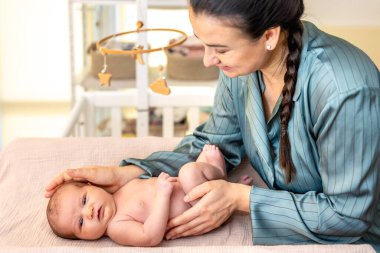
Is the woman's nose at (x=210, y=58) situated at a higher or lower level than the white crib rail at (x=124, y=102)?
higher

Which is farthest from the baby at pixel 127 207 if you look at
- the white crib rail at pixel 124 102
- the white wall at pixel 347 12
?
the white wall at pixel 347 12

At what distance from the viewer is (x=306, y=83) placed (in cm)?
143

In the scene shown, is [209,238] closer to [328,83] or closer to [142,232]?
[142,232]

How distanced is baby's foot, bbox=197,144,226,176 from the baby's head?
0.92ft

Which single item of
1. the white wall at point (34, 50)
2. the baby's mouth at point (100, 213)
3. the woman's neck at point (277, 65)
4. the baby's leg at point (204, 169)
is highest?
the woman's neck at point (277, 65)

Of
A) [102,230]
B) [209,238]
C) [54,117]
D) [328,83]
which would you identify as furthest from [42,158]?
[54,117]

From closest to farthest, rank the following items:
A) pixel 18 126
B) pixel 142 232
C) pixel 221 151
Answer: pixel 142 232
pixel 221 151
pixel 18 126

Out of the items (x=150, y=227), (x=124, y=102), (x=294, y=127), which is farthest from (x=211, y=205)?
(x=124, y=102)

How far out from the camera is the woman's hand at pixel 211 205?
5.00 feet

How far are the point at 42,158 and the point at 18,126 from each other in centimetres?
185

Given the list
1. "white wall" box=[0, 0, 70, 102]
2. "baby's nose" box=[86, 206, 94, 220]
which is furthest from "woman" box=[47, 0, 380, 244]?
"white wall" box=[0, 0, 70, 102]

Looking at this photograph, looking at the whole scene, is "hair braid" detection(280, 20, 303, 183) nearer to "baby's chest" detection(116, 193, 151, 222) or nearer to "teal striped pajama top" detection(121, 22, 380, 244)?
"teal striped pajama top" detection(121, 22, 380, 244)

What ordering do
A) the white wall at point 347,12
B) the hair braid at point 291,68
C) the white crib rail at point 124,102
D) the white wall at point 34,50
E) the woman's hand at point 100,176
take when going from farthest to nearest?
the white wall at point 34,50, the white crib rail at point 124,102, the white wall at point 347,12, the woman's hand at point 100,176, the hair braid at point 291,68

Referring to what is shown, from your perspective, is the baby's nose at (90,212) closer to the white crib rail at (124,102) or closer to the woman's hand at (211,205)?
the woman's hand at (211,205)
